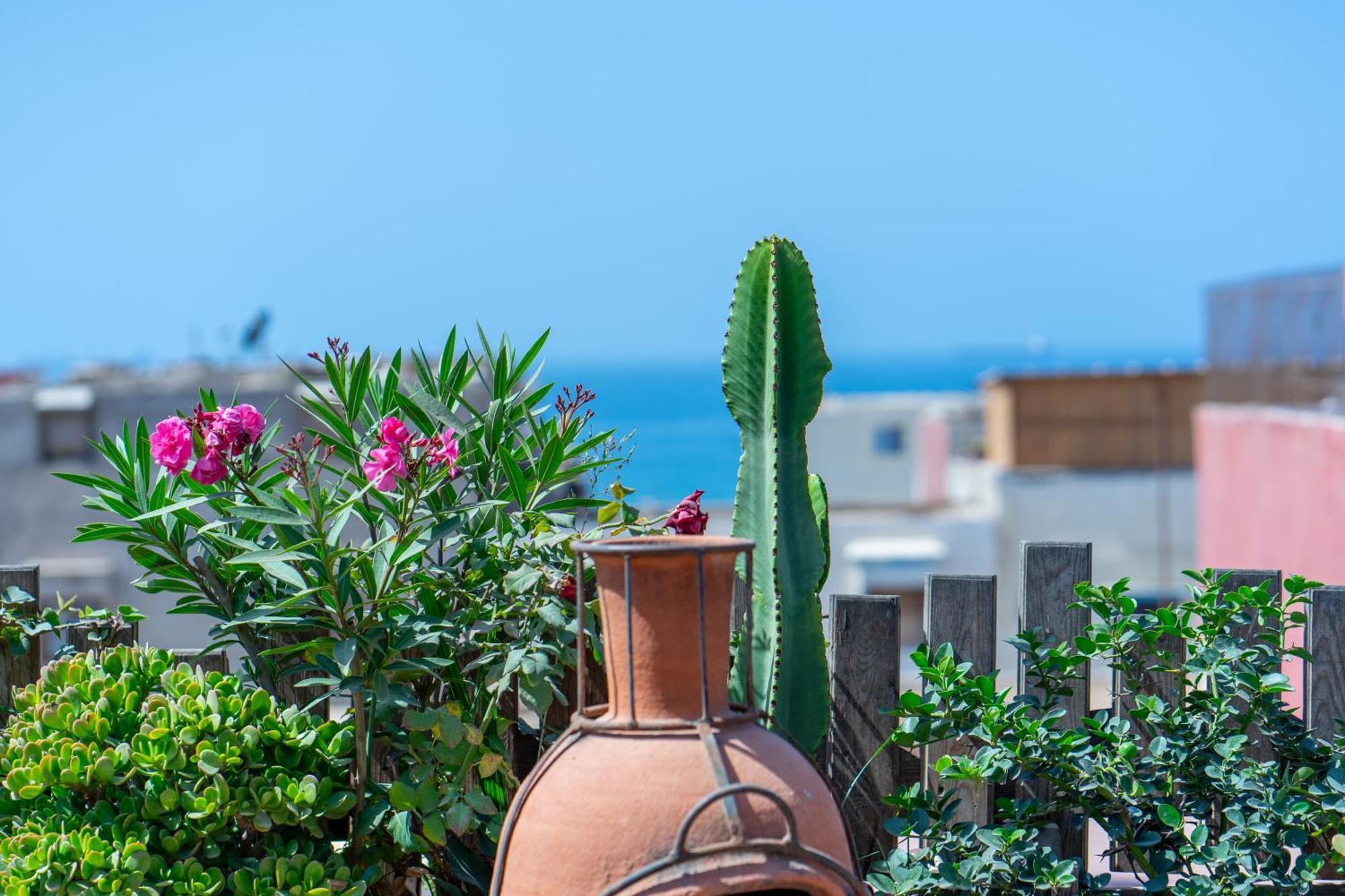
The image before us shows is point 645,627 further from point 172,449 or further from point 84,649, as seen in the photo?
point 84,649

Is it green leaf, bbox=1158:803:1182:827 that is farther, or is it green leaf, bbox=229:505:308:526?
green leaf, bbox=1158:803:1182:827

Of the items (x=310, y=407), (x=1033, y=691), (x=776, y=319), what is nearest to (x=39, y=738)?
(x=310, y=407)

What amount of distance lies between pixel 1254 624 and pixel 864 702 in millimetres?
875

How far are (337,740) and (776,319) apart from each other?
4.30 ft

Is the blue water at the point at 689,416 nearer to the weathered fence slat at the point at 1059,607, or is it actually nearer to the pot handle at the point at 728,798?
the weathered fence slat at the point at 1059,607

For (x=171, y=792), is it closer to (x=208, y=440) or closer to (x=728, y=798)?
(x=208, y=440)

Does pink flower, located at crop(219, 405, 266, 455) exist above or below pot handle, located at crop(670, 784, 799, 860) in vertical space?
above

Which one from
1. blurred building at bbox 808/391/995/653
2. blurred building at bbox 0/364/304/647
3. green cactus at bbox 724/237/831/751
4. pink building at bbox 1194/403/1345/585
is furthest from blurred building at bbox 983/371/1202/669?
green cactus at bbox 724/237/831/751

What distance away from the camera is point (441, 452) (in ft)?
9.31

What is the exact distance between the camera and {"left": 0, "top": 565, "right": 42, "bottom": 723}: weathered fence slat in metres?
3.38

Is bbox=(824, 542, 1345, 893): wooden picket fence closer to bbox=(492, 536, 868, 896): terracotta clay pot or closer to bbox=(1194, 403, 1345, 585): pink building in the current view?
bbox=(492, 536, 868, 896): terracotta clay pot

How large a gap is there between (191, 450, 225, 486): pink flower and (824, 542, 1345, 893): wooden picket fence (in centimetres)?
136

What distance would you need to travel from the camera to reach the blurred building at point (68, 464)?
16172 mm

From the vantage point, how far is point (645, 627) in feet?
7.87
